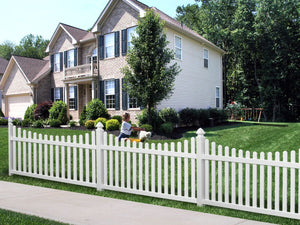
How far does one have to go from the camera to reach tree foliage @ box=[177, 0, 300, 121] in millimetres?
26766

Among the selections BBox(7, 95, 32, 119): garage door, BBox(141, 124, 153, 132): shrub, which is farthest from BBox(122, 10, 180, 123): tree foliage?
BBox(7, 95, 32, 119): garage door

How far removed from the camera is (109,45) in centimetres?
2019

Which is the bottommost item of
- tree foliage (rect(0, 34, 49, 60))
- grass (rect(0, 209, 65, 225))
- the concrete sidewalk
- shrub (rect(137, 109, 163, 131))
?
the concrete sidewalk

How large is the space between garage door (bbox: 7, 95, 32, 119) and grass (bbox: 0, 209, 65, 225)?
927 inches

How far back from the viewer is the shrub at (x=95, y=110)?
18.2 m

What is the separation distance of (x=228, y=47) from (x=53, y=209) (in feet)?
99.4

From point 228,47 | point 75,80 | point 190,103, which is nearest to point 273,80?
point 228,47

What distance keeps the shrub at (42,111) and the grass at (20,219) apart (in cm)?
1812

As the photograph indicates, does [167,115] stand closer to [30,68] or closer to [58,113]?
[58,113]

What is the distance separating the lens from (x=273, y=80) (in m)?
27.5

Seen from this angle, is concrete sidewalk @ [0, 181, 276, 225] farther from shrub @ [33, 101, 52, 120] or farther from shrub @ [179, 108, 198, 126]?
shrub @ [33, 101, 52, 120]

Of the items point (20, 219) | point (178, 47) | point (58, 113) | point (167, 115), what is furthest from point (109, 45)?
point (20, 219)

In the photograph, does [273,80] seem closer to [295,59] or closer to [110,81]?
[295,59]

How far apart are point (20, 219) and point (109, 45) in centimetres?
1718
